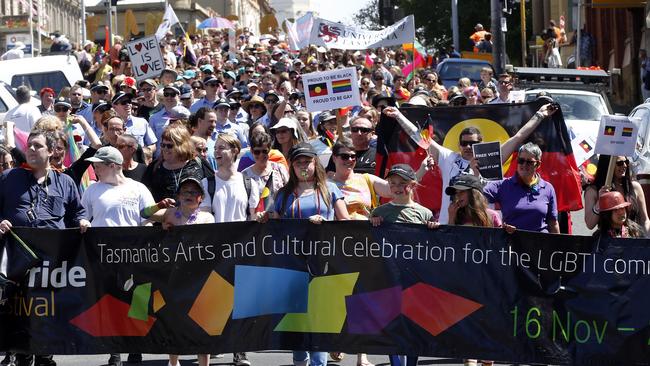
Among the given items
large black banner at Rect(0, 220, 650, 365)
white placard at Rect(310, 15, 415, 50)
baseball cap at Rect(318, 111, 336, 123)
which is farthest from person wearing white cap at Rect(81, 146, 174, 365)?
white placard at Rect(310, 15, 415, 50)

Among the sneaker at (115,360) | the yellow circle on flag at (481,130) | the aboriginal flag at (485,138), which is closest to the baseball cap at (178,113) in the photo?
the aboriginal flag at (485,138)

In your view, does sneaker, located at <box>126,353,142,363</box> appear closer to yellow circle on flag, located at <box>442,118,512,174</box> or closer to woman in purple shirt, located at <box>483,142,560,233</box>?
woman in purple shirt, located at <box>483,142,560,233</box>

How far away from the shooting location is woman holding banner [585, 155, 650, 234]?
33.3ft

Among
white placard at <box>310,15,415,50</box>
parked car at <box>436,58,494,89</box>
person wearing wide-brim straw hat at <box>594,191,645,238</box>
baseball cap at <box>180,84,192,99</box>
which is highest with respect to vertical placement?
white placard at <box>310,15,415,50</box>

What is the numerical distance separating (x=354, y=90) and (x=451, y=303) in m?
6.32

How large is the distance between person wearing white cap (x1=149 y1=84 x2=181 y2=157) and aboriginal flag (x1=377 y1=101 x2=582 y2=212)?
336cm

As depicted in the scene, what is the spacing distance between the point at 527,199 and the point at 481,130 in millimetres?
2726

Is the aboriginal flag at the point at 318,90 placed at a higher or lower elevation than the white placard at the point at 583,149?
higher

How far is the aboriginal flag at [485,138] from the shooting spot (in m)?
11.9

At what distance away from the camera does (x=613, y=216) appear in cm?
935

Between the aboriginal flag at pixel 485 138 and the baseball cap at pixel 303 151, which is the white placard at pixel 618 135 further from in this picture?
the baseball cap at pixel 303 151

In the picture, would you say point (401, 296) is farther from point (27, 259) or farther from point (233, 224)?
point (27, 259)

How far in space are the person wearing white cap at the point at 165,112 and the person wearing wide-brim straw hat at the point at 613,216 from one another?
21.6 feet

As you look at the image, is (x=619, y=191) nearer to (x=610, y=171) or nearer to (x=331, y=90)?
(x=610, y=171)
